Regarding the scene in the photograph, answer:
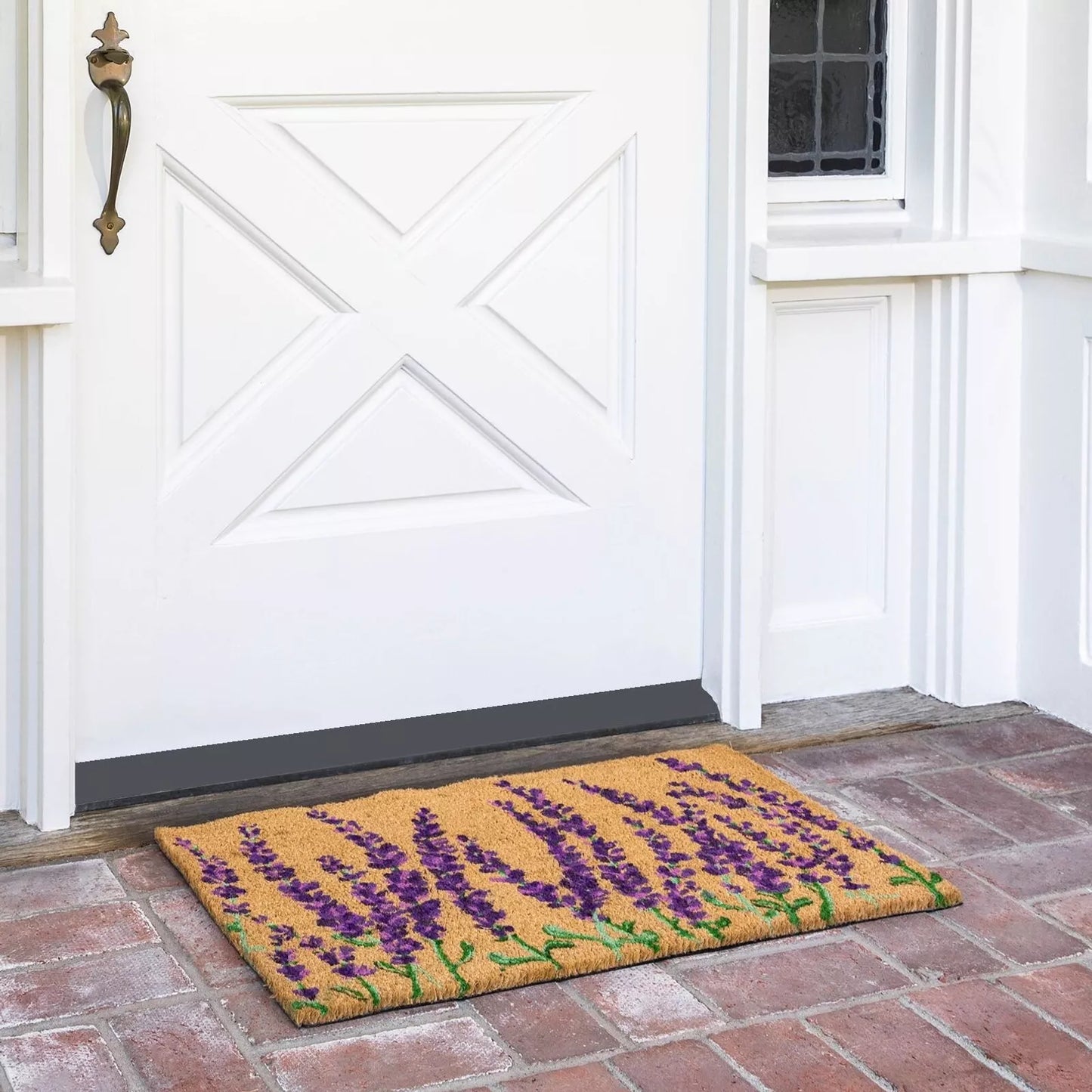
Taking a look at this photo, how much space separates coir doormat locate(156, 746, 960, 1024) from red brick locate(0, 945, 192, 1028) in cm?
12

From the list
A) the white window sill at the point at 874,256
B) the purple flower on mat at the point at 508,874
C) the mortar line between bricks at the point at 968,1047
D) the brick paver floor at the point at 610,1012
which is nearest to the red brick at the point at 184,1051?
the brick paver floor at the point at 610,1012

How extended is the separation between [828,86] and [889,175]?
0.74ft

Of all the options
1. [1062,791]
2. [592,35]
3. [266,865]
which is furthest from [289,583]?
[1062,791]

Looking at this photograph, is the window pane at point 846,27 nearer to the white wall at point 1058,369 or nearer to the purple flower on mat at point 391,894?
the white wall at point 1058,369

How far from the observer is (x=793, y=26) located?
11.1 ft

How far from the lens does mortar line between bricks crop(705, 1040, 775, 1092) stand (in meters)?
2.21

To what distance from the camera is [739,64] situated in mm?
3223

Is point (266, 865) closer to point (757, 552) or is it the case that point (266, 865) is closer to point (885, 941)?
point (885, 941)

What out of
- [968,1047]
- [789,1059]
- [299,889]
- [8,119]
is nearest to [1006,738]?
[968,1047]

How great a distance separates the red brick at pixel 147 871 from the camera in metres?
2.74

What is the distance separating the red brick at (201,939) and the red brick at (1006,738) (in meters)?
1.48

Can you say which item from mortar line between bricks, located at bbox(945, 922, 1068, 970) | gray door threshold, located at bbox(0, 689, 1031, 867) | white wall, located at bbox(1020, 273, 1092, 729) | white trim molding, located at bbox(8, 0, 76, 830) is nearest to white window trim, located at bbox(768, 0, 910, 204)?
white wall, located at bbox(1020, 273, 1092, 729)

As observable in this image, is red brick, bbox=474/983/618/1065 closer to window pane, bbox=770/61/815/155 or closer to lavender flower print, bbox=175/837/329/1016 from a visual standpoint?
lavender flower print, bbox=175/837/329/1016

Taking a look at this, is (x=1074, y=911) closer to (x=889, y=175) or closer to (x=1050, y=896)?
(x=1050, y=896)
